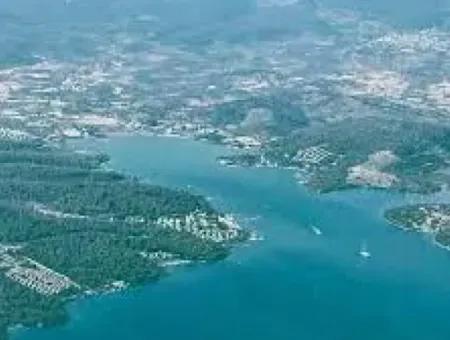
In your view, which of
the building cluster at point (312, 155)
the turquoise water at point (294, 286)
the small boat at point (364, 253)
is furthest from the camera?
the building cluster at point (312, 155)

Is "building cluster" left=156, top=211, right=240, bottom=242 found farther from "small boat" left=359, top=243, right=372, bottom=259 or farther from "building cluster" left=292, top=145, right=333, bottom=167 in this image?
"building cluster" left=292, top=145, right=333, bottom=167

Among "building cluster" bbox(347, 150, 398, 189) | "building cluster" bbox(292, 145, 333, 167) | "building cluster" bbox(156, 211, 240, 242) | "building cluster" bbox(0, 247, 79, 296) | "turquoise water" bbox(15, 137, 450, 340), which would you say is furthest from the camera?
"building cluster" bbox(292, 145, 333, 167)

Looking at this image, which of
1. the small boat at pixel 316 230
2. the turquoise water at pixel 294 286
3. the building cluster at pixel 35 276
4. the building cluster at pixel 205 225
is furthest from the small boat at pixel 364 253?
the building cluster at pixel 35 276

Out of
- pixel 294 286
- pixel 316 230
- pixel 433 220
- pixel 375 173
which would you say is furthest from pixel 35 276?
pixel 375 173

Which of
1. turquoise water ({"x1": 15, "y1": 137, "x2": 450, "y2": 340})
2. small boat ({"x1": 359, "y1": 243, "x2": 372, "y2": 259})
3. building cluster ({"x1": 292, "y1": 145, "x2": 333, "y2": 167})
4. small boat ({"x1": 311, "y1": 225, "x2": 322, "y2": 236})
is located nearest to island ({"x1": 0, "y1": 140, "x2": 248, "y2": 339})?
turquoise water ({"x1": 15, "y1": 137, "x2": 450, "y2": 340})

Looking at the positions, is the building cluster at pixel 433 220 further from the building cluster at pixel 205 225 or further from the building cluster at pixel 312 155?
the building cluster at pixel 312 155

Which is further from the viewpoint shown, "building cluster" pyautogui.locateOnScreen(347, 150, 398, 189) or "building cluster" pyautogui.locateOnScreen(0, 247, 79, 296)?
"building cluster" pyautogui.locateOnScreen(347, 150, 398, 189)
